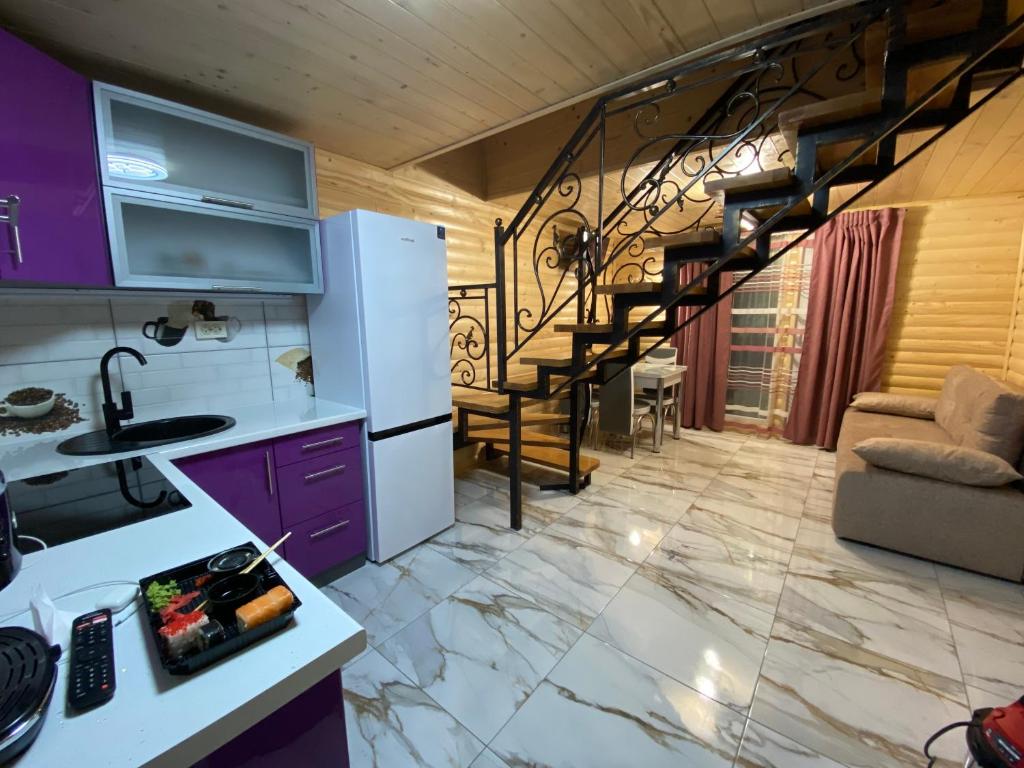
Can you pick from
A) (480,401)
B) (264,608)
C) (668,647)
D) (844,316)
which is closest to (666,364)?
(844,316)

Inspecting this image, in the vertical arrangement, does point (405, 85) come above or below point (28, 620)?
above

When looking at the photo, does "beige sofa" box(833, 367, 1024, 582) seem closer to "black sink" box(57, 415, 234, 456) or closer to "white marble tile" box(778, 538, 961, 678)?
"white marble tile" box(778, 538, 961, 678)

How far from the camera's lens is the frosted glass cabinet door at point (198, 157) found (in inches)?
62.2

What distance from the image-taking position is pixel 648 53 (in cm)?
171

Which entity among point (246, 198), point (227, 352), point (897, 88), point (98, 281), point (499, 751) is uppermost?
point (897, 88)

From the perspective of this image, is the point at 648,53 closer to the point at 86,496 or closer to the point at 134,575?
the point at 134,575

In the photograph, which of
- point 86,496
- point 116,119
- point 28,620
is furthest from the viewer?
point 116,119

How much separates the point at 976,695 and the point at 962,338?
338cm

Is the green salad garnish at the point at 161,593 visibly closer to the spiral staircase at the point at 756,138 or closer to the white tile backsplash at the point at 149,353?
the white tile backsplash at the point at 149,353

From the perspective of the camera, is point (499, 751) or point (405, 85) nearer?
point (499, 751)

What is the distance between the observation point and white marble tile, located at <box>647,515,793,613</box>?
6.84 ft

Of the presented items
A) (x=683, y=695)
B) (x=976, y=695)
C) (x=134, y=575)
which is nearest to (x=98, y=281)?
(x=134, y=575)

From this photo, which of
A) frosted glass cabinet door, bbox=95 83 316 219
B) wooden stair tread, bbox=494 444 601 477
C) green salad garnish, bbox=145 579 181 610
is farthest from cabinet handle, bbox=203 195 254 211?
wooden stair tread, bbox=494 444 601 477

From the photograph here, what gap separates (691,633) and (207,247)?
2835mm
